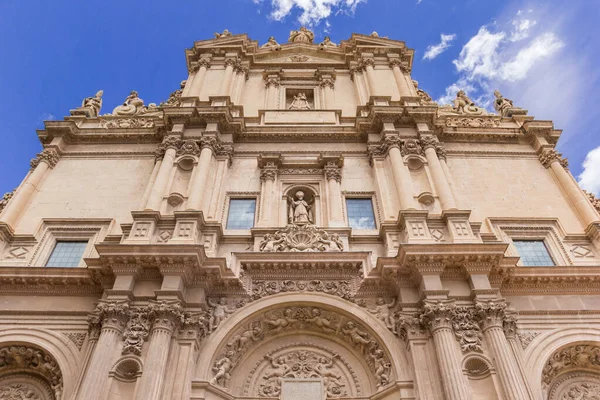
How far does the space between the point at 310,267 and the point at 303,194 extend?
13.3ft

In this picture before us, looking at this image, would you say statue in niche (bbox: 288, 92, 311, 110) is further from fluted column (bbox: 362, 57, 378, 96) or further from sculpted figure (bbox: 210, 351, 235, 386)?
sculpted figure (bbox: 210, 351, 235, 386)

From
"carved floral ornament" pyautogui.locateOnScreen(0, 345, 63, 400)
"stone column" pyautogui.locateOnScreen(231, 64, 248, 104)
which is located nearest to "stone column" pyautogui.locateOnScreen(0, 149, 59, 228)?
"carved floral ornament" pyautogui.locateOnScreen(0, 345, 63, 400)

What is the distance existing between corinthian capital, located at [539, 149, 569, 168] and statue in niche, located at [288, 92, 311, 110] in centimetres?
988

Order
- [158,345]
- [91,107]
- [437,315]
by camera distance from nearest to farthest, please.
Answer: [158,345], [437,315], [91,107]

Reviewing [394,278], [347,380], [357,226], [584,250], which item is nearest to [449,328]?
[394,278]

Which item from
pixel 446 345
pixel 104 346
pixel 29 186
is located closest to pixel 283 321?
pixel 446 345

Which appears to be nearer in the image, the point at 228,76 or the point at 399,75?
the point at 228,76

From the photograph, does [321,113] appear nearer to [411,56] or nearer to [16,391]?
[411,56]

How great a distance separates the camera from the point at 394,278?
13.2 metres

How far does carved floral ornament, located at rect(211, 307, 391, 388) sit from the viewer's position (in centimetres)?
1247

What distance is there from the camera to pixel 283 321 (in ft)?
44.4

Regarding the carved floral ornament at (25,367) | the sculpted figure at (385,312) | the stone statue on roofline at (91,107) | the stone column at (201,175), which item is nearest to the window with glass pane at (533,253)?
the sculpted figure at (385,312)

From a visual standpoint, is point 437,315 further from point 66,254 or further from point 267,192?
point 66,254

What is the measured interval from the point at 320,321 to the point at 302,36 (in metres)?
18.8
